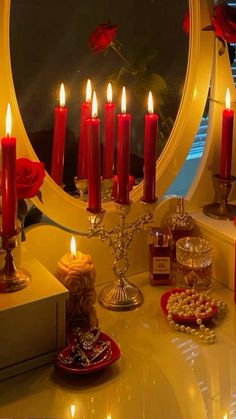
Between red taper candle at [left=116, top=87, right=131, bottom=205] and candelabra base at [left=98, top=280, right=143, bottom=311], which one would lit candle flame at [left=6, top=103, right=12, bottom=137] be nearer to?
red taper candle at [left=116, top=87, right=131, bottom=205]

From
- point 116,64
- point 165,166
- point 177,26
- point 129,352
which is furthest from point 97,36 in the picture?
point 129,352

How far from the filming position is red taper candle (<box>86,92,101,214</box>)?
104cm

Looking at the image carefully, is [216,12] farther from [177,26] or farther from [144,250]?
[144,250]

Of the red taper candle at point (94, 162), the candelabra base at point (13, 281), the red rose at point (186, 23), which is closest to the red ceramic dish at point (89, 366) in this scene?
the candelabra base at point (13, 281)

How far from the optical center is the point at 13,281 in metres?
1.00

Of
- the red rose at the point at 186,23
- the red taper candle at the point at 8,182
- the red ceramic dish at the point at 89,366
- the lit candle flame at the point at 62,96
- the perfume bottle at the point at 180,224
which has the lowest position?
the red ceramic dish at the point at 89,366

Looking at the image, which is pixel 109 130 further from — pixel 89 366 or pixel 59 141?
pixel 89 366

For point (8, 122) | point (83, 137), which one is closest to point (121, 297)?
point (83, 137)

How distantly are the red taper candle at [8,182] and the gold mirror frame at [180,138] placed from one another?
5.3 inches

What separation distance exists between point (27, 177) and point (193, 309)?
0.39 metres

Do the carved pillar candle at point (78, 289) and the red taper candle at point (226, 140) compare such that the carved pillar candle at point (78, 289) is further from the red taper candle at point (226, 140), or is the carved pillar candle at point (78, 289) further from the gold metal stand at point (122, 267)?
the red taper candle at point (226, 140)

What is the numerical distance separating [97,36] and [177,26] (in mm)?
188

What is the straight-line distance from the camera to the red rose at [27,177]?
1.01 meters

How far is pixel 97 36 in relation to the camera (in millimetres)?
1139
